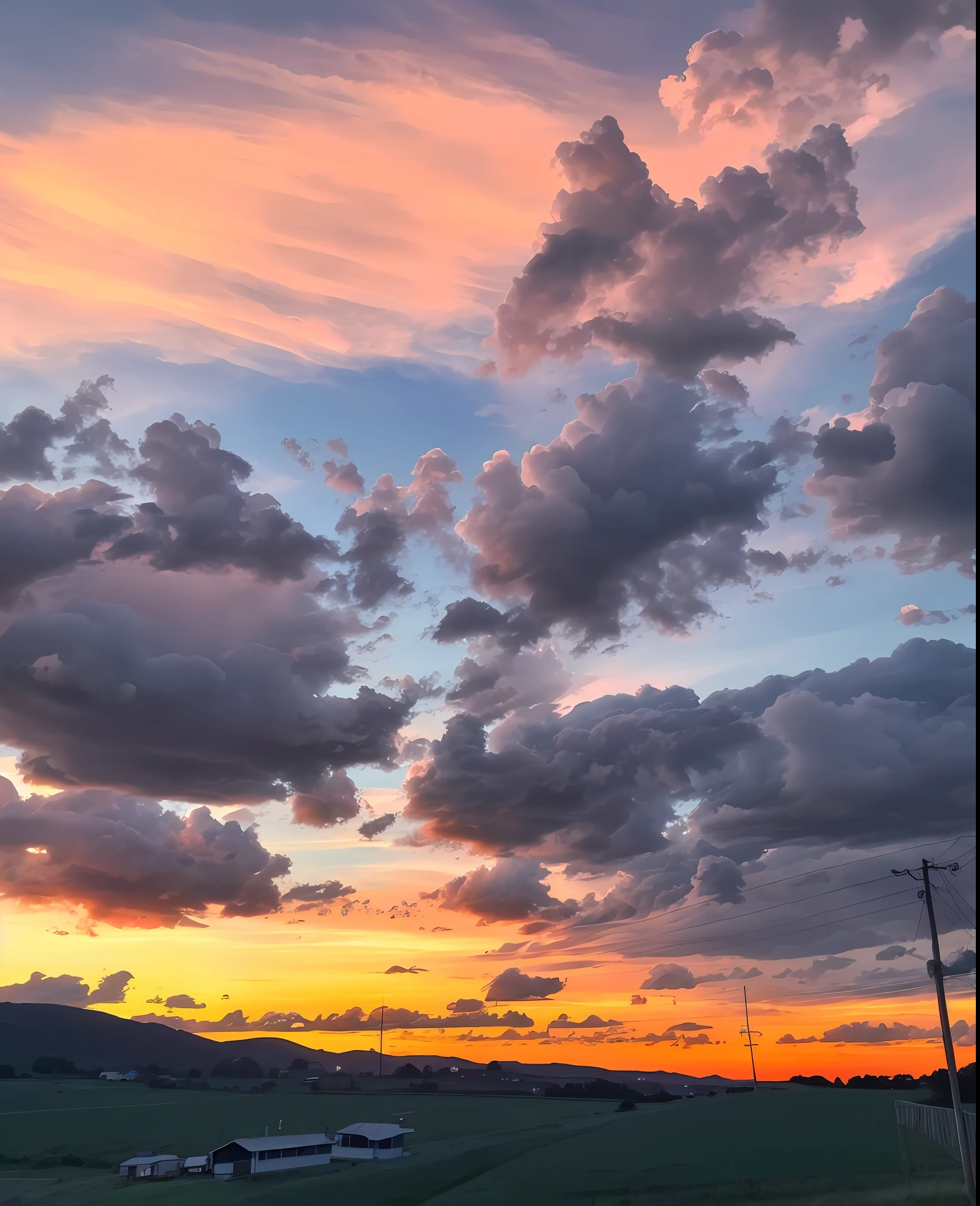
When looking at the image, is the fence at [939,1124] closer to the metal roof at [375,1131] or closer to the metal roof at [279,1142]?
the metal roof at [375,1131]

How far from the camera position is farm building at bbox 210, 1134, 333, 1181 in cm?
15375

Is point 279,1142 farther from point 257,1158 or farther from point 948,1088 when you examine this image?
point 948,1088

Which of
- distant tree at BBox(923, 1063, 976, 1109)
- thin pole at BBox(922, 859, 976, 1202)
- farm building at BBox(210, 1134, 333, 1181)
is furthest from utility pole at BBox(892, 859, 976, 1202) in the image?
farm building at BBox(210, 1134, 333, 1181)

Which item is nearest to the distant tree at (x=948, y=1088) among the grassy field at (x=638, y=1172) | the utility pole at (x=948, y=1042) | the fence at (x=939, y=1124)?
the grassy field at (x=638, y=1172)

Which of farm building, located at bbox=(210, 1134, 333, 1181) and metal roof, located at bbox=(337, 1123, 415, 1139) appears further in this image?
metal roof, located at bbox=(337, 1123, 415, 1139)

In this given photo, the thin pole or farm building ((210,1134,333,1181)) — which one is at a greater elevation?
the thin pole

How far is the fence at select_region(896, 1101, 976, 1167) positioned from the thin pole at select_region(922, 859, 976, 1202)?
2.50ft

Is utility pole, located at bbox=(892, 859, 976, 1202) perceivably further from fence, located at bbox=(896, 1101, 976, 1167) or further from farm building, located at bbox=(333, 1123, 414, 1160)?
farm building, located at bbox=(333, 1123, 414, 1160)

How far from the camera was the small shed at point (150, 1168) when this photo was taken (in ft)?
515

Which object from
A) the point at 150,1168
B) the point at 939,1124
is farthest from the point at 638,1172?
the point at 150,1168

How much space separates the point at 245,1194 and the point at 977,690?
137 meters

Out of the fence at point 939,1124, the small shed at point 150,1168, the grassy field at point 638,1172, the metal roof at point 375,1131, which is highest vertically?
the fence at point 939,1124

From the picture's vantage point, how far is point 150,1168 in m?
158

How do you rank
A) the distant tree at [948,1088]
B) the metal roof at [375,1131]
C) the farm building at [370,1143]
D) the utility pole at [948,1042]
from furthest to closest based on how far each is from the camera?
the metal roof at [375,1131] < the farm building at [370,1143] < the distant tree at [948,1088] < the utility pole at [948,1042]
